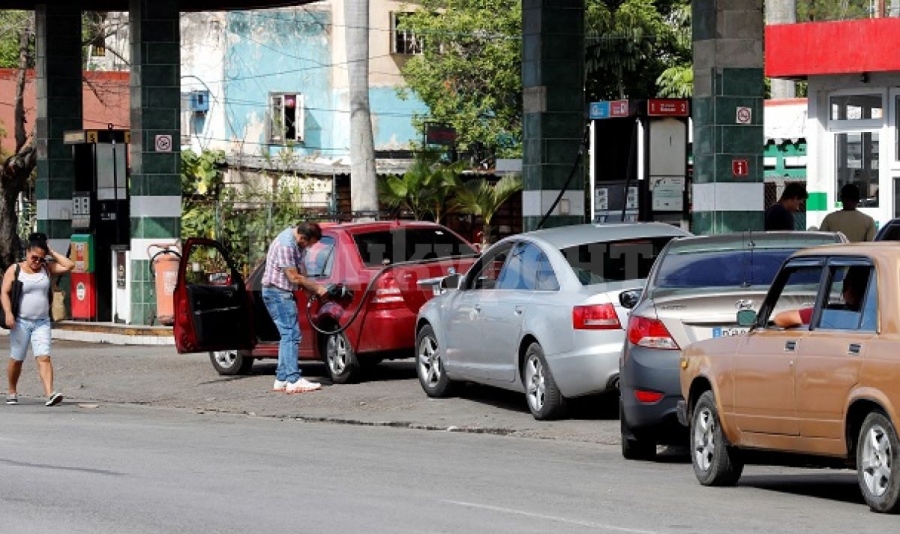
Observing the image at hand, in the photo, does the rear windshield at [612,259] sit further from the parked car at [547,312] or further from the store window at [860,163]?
the store window at [860,163]

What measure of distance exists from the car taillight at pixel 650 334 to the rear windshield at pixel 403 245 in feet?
22.6

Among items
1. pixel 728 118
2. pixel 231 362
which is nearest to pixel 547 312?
pixel 728 118

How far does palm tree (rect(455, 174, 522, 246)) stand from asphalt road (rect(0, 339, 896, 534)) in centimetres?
2713

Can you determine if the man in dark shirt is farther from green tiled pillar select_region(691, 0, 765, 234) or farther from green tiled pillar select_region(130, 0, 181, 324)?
green tiled pillar select_region(130, 0, 181, 324)

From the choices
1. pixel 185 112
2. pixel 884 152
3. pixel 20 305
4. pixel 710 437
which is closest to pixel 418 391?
pixel 20 305

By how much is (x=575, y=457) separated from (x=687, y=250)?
1.80m

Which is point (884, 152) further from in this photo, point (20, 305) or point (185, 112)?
point (185, 112)

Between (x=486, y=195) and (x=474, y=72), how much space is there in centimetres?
1059

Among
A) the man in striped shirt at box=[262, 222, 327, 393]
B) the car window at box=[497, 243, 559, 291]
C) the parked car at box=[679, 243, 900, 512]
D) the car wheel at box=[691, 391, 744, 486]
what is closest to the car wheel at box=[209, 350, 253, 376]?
the man in striped shirt at box=[262, 222, 327, 393]

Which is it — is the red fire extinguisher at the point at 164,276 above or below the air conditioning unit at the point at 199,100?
below

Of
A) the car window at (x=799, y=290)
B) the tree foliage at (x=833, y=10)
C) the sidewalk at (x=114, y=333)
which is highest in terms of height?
the tree foliage at (x=833, y=10)

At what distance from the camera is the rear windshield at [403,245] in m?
21.3

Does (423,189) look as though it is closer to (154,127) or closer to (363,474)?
(154,127)

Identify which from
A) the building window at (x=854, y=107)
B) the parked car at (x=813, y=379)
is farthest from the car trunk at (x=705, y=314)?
the building window at (x=854, y=107)
